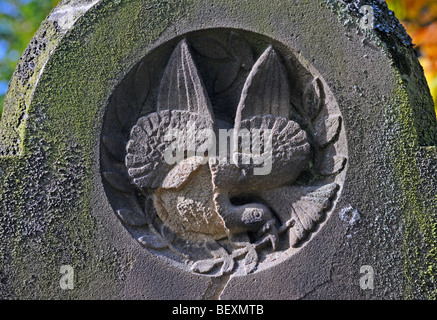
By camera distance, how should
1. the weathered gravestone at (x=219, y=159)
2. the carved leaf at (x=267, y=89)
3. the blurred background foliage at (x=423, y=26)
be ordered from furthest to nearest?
the blurred background foliage at (x=423, y=26), the carved leaf at (x=267, y=89), the weathered gravestone at (x=219, y=159)

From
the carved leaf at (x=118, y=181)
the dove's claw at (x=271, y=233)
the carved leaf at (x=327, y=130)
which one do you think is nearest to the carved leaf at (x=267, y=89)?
the carved leaf at (x=327, y=130)

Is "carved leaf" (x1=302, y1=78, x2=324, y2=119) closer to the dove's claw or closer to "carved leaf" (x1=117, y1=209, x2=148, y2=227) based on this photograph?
the dove's claw

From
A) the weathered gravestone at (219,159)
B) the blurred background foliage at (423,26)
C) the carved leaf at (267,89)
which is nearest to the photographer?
the weathered gravestone at (219,159)

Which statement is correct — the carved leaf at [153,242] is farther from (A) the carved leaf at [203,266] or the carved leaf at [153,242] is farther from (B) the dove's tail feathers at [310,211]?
(B) the dove's tail feathers at [310,211]

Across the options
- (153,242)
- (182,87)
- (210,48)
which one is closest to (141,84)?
(182,87)

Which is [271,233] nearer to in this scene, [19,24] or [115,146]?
[115,146]

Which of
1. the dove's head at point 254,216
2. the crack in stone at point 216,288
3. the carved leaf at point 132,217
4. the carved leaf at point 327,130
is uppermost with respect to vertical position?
the carved leaf at point 327,130
